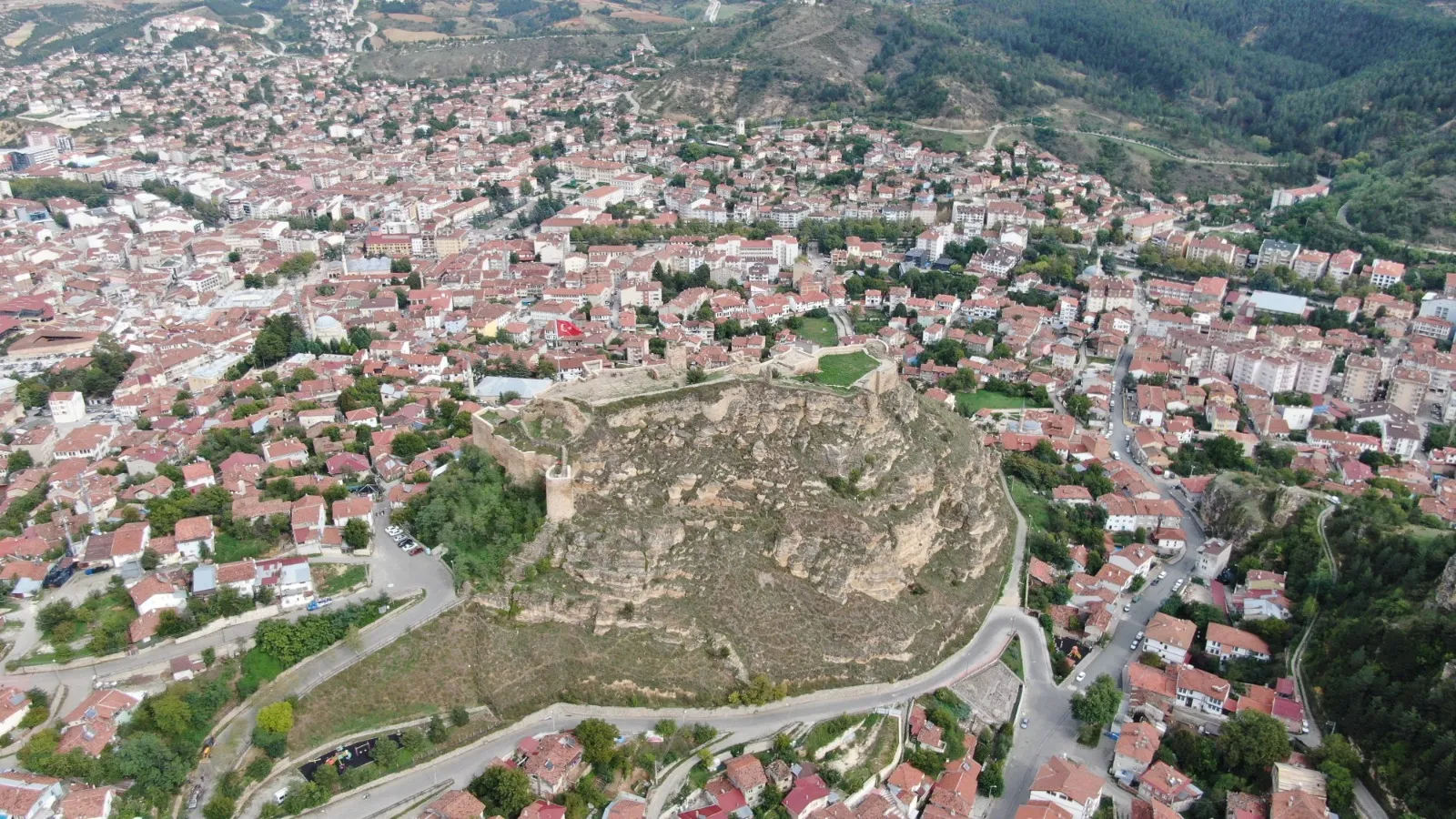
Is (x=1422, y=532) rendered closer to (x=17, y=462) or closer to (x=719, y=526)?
(x=719, y=526)

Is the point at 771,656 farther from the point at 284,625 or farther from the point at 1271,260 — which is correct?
the point at 1271,260

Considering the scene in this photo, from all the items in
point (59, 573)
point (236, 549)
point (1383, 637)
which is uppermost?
point (1383, 637)

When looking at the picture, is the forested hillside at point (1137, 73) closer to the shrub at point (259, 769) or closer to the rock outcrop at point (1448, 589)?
the rock outcrop at point (1448, 589)

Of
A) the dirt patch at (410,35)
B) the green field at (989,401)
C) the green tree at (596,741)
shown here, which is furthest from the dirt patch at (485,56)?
the green tree at (596,741)

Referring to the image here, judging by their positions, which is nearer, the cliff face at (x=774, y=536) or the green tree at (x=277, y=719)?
the green tree at (x=277, y=719)

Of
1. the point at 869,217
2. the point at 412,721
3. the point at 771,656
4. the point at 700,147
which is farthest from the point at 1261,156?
the point at 412,721

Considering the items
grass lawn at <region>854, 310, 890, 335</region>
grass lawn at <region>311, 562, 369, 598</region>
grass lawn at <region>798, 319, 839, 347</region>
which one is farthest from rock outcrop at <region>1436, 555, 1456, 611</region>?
grass lawn at <region>311, 562, 369, 598</region>

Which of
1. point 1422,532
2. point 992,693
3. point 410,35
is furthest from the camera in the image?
point 410,35

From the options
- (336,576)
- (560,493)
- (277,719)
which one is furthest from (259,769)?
(560,493)
